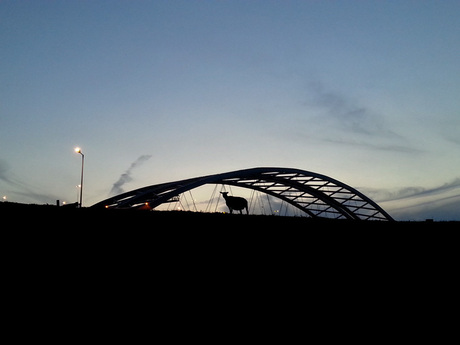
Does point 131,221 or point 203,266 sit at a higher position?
point 131,221

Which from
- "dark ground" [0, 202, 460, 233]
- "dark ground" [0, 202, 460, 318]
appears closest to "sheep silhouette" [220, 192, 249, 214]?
"dark ground" [0, 202, 460, 233]

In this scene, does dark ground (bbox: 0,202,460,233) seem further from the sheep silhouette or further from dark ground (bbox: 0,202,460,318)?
the sheep silhouette

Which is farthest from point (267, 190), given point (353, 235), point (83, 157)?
point (353, 235)

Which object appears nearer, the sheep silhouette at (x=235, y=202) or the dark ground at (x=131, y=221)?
the dark ground at (x=131, y=221)

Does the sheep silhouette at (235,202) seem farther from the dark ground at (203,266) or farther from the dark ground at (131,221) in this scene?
the dark ground at (203,266)

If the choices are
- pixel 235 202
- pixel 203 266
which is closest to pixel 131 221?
pixel 203 266

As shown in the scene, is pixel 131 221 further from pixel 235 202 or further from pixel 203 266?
pixel 235 202

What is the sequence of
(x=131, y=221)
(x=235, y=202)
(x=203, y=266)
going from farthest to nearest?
(x=235, y=202) < (x=131, y=221) < (x=203, y=266)

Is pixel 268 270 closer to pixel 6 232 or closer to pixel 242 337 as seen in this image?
pixel 242 337

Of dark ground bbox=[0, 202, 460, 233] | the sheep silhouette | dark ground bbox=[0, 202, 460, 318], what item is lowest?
dark ground bbox=[0, 202, 460, 318]

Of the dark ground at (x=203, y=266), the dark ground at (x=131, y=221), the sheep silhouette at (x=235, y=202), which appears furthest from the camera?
the sheep silhouette at (x=235, y=202)

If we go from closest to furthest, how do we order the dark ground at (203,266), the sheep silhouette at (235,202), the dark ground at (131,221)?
the dark ground at (203,266) → the dark ground at (131,221) → the sheep silhouette at (235,202)

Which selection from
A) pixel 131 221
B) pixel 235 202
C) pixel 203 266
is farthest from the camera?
pixel 235 202

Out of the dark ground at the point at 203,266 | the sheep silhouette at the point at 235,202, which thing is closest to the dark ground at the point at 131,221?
the dark ground at the point at 203,266
